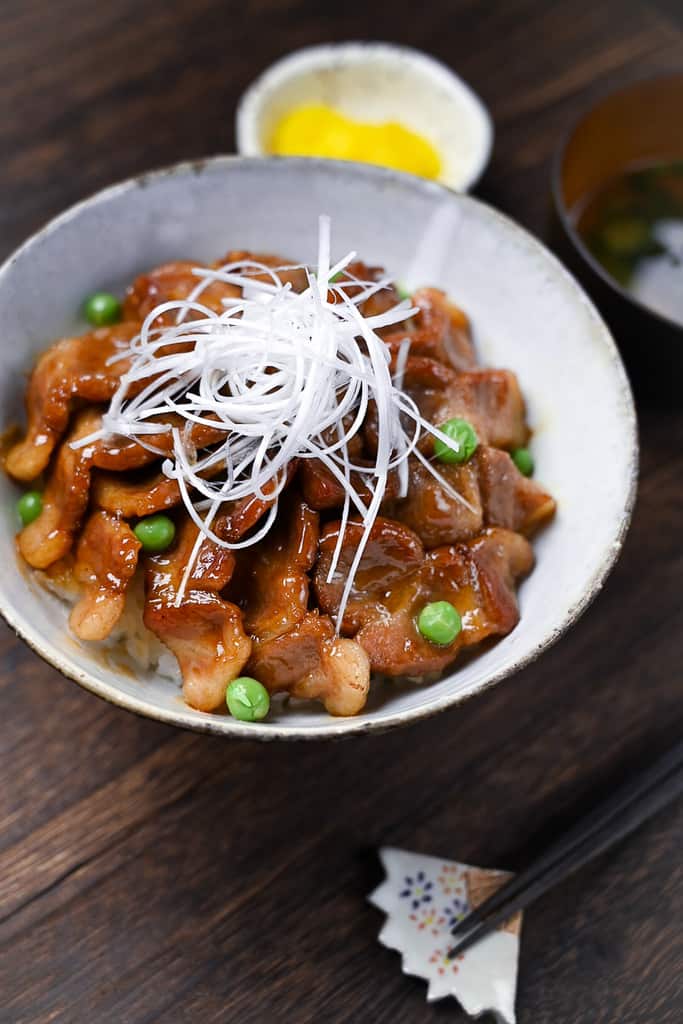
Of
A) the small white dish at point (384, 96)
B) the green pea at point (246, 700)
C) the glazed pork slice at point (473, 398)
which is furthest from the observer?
the small white dish at point (384, 96)

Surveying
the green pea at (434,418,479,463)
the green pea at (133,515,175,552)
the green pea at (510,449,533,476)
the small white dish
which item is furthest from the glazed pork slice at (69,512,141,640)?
the small white dish

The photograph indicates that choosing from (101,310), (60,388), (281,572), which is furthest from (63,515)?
(101,310)

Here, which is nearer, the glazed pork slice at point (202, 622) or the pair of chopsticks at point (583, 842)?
the glazed pork slice at point (202, 622)

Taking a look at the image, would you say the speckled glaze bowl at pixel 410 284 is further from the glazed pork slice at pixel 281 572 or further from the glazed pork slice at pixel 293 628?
the glazed pork slice at pixel 281 572

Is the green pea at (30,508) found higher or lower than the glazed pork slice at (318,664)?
higher

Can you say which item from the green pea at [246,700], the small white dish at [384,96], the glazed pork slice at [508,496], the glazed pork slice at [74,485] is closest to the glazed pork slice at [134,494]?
the glazed pork slice at [74,485]

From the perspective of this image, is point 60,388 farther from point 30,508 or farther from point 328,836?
point 328,836

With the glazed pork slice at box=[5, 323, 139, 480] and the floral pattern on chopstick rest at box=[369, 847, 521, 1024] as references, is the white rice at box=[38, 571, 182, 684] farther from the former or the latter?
the floral pattern on chopstick rest at box=[369, 847, 521, 1024]
